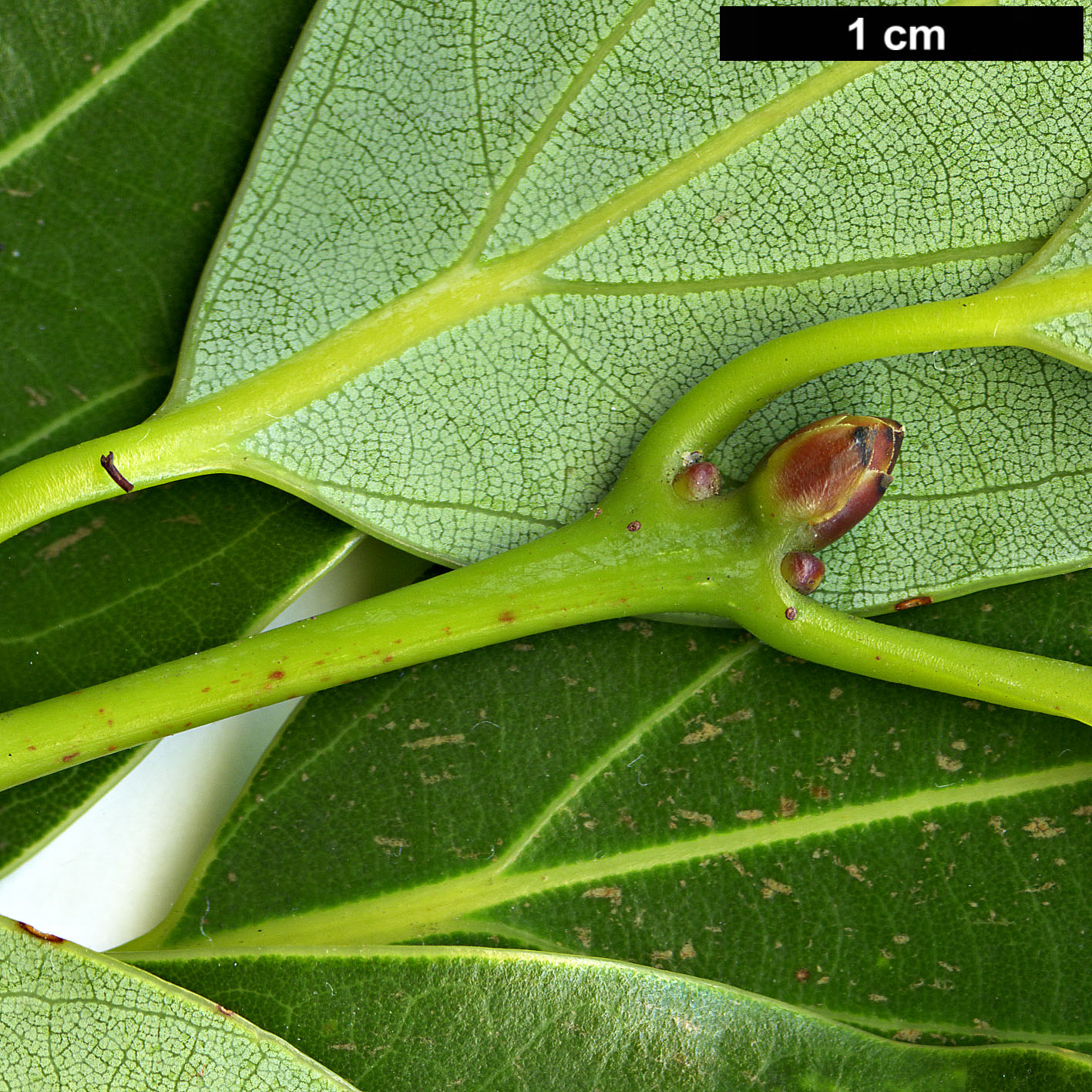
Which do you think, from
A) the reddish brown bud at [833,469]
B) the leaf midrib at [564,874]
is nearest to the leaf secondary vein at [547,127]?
the reddish brown bud at [833,469]

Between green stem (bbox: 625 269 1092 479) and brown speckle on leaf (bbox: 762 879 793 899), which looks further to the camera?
brown speckle on leaf (bbox: 762 879 793 899)

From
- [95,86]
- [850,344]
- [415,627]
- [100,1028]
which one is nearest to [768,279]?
[850,344]

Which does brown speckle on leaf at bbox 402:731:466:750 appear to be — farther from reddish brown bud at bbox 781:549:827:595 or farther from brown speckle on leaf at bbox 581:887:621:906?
reddish brown bud at bbox 781:549:827:595

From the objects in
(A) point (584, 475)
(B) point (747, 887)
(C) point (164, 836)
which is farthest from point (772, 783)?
(C) point (164, 836)

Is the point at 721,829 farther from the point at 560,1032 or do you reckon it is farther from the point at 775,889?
the point at 560,1032

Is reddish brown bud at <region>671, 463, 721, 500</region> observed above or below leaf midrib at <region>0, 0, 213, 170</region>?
below

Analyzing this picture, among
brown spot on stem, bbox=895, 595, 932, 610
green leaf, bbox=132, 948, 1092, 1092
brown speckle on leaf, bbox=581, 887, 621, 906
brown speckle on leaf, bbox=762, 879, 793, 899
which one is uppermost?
brown spot on stem, bbox=895, 595, 932, 610

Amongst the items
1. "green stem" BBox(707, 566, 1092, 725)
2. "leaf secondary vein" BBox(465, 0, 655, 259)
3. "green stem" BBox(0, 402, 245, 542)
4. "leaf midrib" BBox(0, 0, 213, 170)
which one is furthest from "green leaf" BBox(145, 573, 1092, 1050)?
"leaf midrib" BBox(0, 0, 213, 170)

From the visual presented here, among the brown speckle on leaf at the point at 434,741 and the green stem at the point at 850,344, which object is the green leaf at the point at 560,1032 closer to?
the brown speckle on leaf at the point at 434,741
